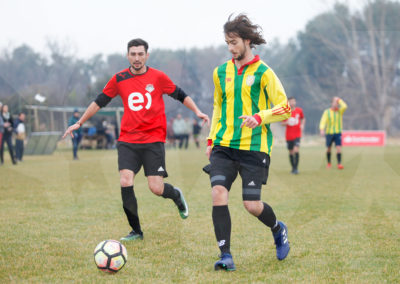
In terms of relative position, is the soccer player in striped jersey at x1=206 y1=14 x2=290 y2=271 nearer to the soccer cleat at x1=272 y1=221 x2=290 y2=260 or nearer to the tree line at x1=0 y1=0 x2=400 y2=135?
the soccer cleat at x1=272 y1=221 x2=290 y2=260

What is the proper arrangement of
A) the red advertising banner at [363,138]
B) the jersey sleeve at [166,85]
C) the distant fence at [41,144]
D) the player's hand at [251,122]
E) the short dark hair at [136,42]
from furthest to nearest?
the red advertising banner at [363,138], the distant fence at [41,144], the jersey sleeve at [166,85], the short dark hair at [136,42], the player's hand at [251,122]

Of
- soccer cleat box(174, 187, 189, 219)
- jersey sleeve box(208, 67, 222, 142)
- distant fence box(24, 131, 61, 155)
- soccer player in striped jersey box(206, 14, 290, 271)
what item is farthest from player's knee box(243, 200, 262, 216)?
distant fence box(24, 131, 61, 155)

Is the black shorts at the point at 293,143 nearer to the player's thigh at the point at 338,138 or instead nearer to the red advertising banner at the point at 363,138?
the player's thigh at the point at 338,138

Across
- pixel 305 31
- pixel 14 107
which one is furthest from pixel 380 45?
pixel 14 107

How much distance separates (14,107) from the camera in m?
25.8

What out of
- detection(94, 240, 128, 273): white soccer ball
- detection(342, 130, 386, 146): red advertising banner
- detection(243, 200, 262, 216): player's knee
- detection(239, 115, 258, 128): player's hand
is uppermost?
detection(239, 115, 258, 128): player's hand

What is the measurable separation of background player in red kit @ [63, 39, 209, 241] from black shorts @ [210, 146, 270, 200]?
99 centimetres

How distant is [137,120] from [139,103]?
19 centimetres

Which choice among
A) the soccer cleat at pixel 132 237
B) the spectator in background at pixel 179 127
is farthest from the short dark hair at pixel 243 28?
the spectator in background at pixel 179 127

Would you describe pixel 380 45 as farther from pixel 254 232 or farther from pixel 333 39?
pixel 254 232

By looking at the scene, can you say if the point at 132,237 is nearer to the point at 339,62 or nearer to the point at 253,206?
the point at 253,206

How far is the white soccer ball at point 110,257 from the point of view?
385cm

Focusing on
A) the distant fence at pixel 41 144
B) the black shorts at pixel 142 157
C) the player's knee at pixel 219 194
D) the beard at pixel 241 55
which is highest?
the beard at pixel 241 55

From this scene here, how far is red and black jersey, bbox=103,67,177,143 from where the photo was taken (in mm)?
5184
